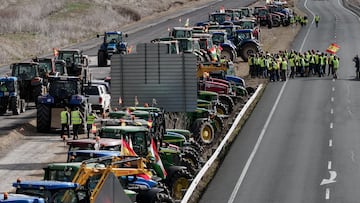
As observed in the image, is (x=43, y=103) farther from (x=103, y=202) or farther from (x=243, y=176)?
(x=103, y=202)

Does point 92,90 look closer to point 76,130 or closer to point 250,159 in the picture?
point 76,130

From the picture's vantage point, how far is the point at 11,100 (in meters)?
43.4

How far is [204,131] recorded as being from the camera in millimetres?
37875

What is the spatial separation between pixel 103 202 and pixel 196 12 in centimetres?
9601

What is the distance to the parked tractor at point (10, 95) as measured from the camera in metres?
43.1

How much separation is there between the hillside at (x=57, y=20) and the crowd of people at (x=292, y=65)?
19.9m

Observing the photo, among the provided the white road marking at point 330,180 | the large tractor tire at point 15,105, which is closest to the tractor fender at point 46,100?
the large tractor tire at point 15,105

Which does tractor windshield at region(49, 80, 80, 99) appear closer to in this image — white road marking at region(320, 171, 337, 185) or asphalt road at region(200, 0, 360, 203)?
asphalt road at region(200, 0, 360, 203)

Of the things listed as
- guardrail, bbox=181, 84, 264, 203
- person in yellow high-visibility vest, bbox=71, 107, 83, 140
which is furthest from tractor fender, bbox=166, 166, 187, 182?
person in yellow high-visibility vest, bbox=71, 107, 83, 140

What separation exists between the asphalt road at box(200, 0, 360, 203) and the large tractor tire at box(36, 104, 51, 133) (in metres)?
7.75

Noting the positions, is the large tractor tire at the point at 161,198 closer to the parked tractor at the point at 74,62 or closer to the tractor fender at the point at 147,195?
the tractor fender at the point at 147,195

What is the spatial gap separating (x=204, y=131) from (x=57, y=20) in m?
58.3

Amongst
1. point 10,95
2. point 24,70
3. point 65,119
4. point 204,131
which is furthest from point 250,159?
point 24,70

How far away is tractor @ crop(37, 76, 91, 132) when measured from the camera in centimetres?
3825
